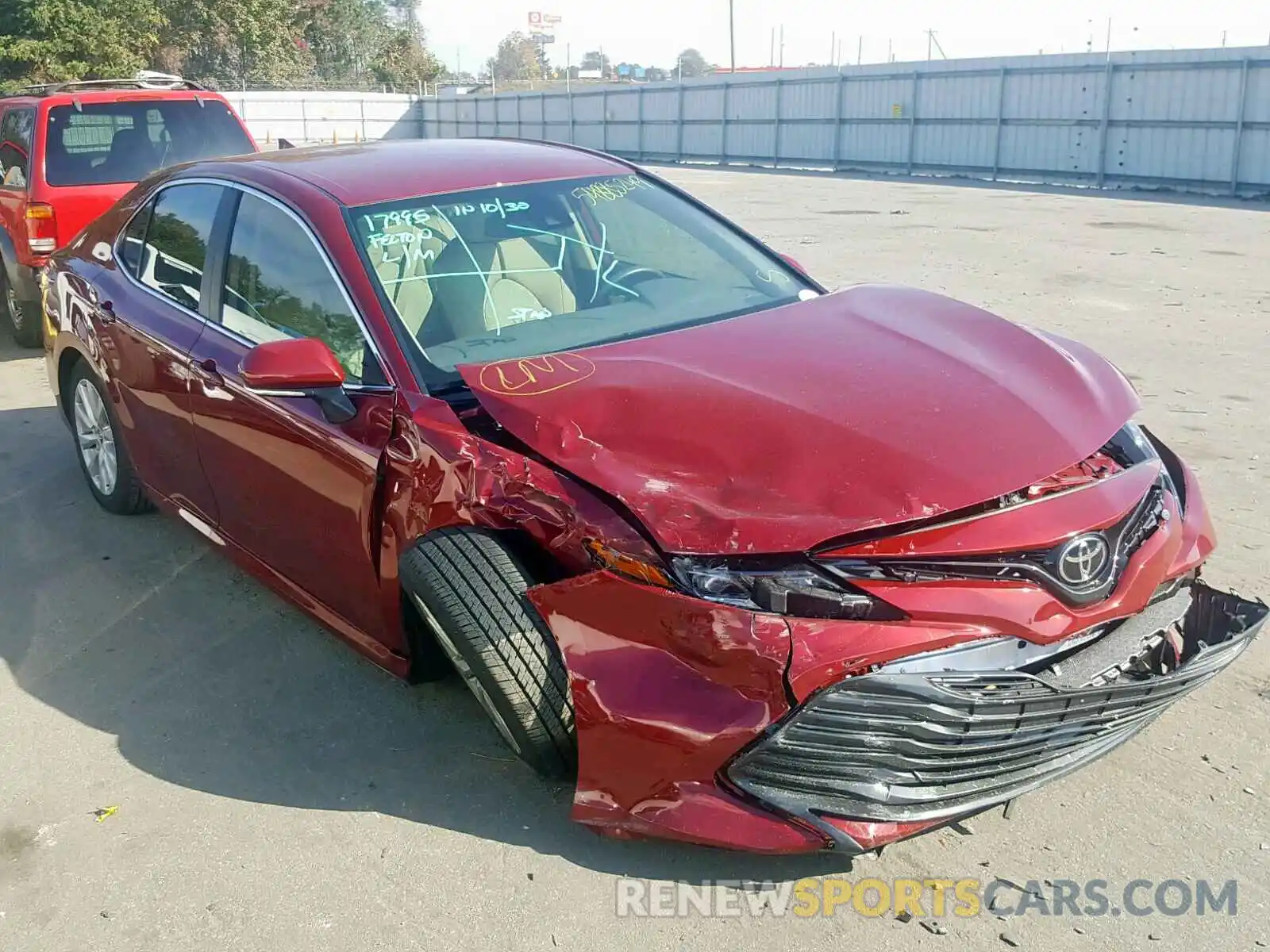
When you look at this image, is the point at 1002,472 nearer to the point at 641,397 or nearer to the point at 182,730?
the point at 641,397

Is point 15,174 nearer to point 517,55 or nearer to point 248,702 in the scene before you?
Answer: point 248,702

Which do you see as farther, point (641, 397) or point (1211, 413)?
point (1211, 413)

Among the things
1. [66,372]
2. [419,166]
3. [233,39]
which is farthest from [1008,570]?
[233,39]

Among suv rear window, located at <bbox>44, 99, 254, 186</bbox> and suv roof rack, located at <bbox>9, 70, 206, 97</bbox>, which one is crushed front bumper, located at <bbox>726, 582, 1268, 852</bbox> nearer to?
suv rear window, located at <bbox>44, 99, 254, 186</bbox>

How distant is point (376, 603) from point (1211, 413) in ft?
15.9

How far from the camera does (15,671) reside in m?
4.02

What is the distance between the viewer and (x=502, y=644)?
9.29 feet

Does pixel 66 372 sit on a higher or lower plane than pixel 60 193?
lower

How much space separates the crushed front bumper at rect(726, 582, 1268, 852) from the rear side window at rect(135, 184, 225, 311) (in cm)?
284

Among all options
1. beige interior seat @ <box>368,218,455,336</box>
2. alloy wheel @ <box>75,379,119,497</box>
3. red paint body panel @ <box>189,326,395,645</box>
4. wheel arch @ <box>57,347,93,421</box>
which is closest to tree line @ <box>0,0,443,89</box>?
wheel arch @ <box>57,347,93,421</box>

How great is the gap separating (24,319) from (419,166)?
20.6 feet

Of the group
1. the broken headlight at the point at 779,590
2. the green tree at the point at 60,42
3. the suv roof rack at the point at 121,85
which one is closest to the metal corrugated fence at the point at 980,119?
the green tree at the point at 60,42

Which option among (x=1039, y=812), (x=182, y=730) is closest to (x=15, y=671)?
(x=182, y=730)

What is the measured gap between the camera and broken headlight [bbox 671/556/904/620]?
2469 millimetres
